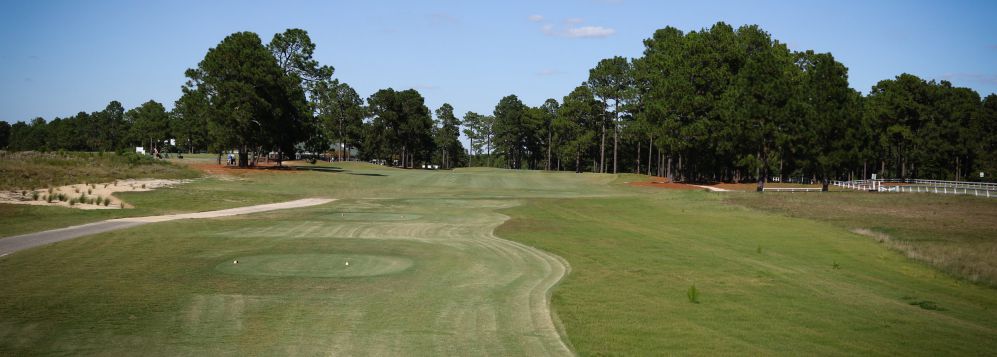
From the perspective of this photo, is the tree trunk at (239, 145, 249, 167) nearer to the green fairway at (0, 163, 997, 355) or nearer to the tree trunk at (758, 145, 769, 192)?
the green fairway at (0, 163, 997, 355)

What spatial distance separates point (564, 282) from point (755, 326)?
18.2ft

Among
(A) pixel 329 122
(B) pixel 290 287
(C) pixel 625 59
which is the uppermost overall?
(C) pixel 625 59

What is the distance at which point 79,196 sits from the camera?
40.4 meters

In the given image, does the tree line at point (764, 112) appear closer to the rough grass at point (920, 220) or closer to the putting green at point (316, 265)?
the rough grass at point (920, 220)

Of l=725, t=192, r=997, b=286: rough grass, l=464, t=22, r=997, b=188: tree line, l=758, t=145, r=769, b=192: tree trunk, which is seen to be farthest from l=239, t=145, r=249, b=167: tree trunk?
l=758, t=145, r=769, b=192: tree trunk

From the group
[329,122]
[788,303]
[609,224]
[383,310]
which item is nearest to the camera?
[383,310]

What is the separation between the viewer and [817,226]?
3506 cm

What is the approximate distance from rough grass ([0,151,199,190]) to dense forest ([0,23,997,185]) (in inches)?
356

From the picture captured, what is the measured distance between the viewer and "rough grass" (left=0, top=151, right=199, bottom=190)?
43.5 m

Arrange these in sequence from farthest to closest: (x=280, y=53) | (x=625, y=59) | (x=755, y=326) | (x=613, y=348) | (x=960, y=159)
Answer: (x=960, y=159)
(x=625, y=59)
(x=280, y=53)
(x=755, y=326)
(x=613, y=348)

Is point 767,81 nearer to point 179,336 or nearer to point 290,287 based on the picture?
point 290,287

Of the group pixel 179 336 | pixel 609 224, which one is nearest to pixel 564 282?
pixel 179 336

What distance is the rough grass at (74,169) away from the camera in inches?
1711

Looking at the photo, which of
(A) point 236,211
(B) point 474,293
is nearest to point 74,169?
(A) point 236,211
